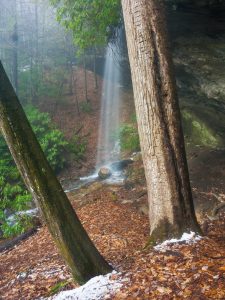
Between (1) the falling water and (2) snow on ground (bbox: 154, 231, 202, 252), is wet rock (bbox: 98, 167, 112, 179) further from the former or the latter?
(2) snow on ground (bbox: 154, 231, 202, 252)

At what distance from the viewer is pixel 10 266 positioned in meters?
6.32

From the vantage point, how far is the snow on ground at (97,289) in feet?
12.7

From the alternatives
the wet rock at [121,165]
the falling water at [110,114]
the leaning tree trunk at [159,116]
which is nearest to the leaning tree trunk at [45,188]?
the leaning tree trunk at [159,116]

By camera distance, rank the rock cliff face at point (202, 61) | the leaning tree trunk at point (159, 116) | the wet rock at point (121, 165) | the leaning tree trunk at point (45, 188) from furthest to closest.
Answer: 1. the wet rock at point (121, 165)
2. the rock cliff face at point (202, 61)
3. the leaning tree trunk at point (159, 116)
4. the leaning tree trunk at point (45, 188)

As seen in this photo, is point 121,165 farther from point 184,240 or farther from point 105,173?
point 184,240

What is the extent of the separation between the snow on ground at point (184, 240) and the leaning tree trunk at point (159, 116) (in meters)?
0.08

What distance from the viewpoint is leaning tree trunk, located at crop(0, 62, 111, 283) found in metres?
3.54

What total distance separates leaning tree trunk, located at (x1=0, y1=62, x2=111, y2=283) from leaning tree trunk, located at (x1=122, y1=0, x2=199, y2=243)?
1.40m

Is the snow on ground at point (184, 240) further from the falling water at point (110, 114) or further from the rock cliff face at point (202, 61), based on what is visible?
the falling water at point (110, 114)

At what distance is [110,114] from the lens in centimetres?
2064

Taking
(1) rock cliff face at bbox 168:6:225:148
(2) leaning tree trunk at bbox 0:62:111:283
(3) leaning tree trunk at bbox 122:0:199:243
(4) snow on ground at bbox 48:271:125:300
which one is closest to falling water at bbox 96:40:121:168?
(1) rock cliff face at bbox 168:6:225:148

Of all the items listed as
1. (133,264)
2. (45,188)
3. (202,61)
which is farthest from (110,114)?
(45,188)

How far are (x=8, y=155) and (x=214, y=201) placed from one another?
9061 millimetres

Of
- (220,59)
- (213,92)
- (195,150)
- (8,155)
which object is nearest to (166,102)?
(220,59)
